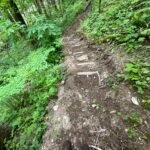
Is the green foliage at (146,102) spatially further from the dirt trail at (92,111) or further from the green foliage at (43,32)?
the green foliage at (43,32)

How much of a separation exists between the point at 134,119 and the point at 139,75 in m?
1.17

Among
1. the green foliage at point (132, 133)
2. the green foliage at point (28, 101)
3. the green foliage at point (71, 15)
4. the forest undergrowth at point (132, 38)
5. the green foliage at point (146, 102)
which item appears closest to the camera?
the green foliage at point (132, 133)

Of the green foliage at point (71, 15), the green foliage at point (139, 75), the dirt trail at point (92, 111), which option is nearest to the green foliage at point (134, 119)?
the dirt trail at point (92, 111)

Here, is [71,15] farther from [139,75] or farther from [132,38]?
[139,75]

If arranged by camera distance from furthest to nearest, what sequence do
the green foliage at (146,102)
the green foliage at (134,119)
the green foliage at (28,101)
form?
the green foliage at (28,101), the green foliage at (146,102), the green foliage at (134,119)

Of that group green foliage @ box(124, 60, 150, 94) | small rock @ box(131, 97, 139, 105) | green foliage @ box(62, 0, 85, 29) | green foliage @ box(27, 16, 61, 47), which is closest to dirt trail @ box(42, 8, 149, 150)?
small rock @ box(131, 97, 139, 105)

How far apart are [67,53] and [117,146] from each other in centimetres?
398

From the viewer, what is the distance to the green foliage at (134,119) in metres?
2.92

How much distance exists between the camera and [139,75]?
383 centimetres

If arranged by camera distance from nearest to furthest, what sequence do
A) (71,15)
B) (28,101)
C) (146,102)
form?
1. (146,102)
2. (28,101)
3. (71,15)

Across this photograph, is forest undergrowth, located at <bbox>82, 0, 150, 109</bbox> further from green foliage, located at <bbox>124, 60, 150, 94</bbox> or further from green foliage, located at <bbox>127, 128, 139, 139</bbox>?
green foliage, located at <bbox>127, 128, 139, 139</bbox>

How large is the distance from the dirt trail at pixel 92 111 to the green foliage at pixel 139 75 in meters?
0.21

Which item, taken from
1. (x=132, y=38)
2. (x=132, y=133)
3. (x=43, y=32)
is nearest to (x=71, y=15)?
(x=43, y=32)

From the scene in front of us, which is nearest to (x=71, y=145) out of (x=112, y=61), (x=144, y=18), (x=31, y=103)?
(x=31, y=103)
